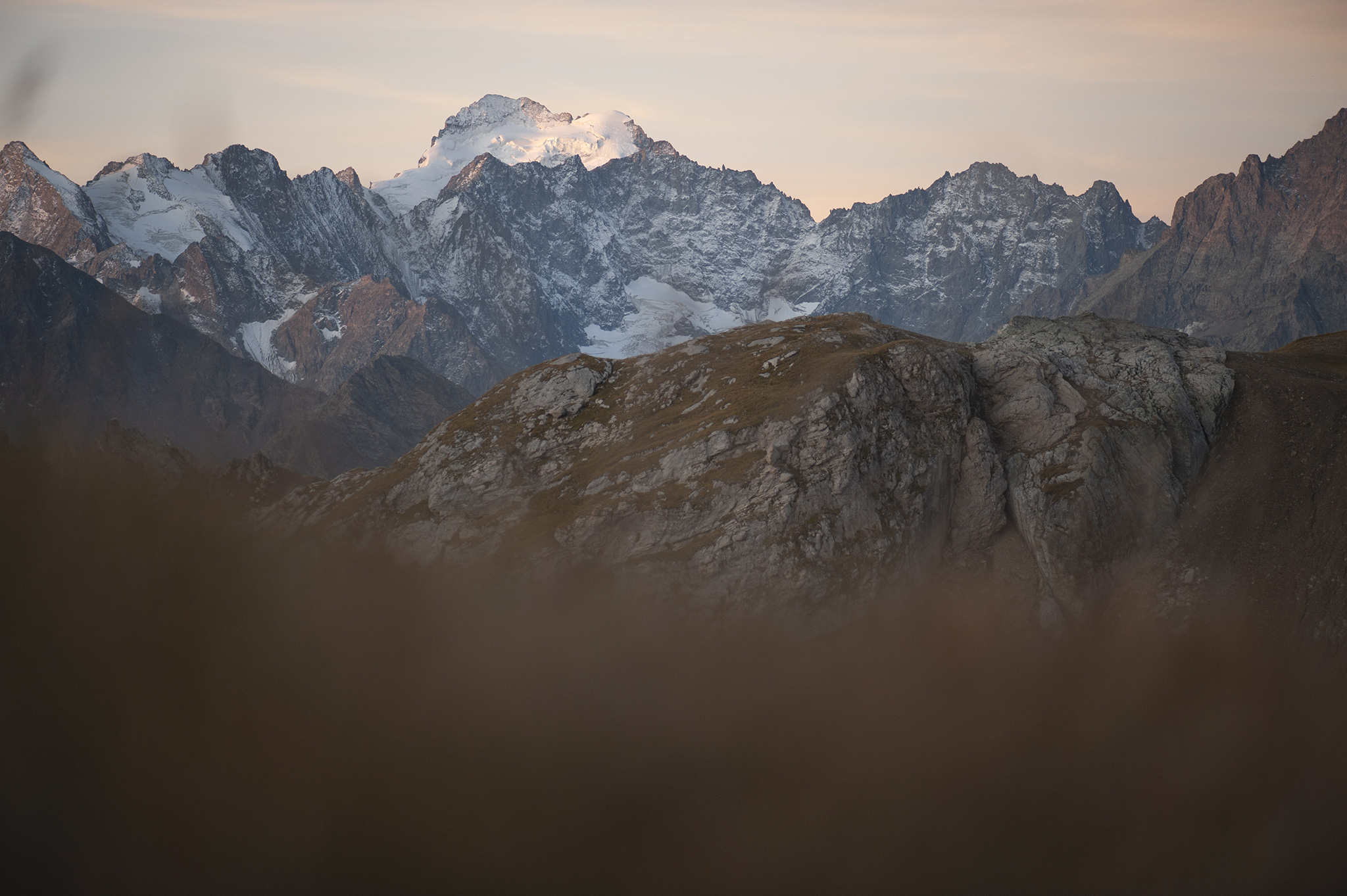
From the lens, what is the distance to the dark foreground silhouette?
99.3m

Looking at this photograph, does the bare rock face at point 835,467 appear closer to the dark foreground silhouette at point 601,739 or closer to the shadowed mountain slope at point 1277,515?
the shadowed mountain slope at point 1277,515

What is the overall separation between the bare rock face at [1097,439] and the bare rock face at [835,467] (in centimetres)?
23

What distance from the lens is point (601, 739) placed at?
4377 inches

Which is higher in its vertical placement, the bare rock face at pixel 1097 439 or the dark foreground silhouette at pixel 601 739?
the bare rock face at pixel 1097 439

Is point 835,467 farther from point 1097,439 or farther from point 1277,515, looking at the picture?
point 1277,515

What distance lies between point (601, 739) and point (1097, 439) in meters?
65.0

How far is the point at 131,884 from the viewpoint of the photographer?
95.6 metres

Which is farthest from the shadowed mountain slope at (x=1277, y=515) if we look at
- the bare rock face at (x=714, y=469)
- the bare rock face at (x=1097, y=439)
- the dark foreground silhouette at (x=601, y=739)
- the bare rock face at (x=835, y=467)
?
the bare rock face at (x=714, y=469)

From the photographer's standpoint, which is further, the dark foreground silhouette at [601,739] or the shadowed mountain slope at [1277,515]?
the shadowed mountain slope at [1277,515]

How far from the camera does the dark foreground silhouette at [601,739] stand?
3910 inches

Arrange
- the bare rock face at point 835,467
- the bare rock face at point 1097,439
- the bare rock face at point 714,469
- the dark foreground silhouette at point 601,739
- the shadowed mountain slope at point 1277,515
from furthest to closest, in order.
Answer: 1. the bare rock face at point 1097,439
2. the bare rock face at point 835,467
3. the bare rock face at point 714,469
4. the shadowed mountain slope at point 1277,515
5. the dark foreground silhouette at point 601,739

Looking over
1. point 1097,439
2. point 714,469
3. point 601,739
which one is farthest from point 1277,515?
point 601,739

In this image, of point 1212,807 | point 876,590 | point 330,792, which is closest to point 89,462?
point 330,792

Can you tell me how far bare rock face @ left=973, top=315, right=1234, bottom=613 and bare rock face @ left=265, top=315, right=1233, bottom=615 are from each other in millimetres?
234
